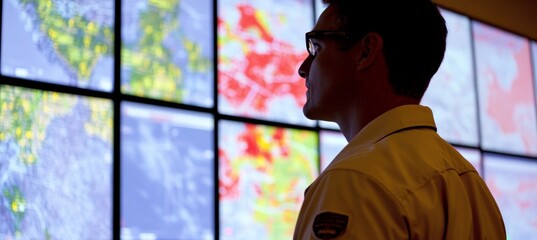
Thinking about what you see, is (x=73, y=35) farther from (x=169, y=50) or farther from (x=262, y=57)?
(x=262, y=57)

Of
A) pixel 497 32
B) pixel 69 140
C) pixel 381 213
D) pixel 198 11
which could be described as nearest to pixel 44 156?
pixel 69 140

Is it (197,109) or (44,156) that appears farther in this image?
(197,109)

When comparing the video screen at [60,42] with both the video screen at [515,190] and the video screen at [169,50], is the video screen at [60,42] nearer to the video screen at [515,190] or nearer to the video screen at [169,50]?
the video screen at [169,50]

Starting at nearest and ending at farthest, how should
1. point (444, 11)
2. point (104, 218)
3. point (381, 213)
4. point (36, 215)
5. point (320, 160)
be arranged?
1. point (381, 213)
2. point (36, 215)
3. point (104, 218)
4. point (320, 160)
5. point (444, 11)

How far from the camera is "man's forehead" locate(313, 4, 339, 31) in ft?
4.77

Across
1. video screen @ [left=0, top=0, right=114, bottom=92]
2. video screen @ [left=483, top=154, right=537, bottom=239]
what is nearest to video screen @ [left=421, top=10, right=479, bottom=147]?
video screen @ [left=483, top=154, right=537, bottom=239]

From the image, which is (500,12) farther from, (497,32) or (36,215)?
(36,215)

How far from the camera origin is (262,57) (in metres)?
4.73

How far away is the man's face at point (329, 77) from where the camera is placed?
1.40 meters

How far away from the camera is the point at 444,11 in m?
5.92

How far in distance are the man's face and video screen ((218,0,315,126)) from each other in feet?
9.59

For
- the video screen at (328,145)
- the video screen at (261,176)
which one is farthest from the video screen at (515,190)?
the video screen at (261,176)

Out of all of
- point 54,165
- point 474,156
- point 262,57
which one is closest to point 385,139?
point 54,165

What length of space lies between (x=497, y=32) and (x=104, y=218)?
3878 mm
